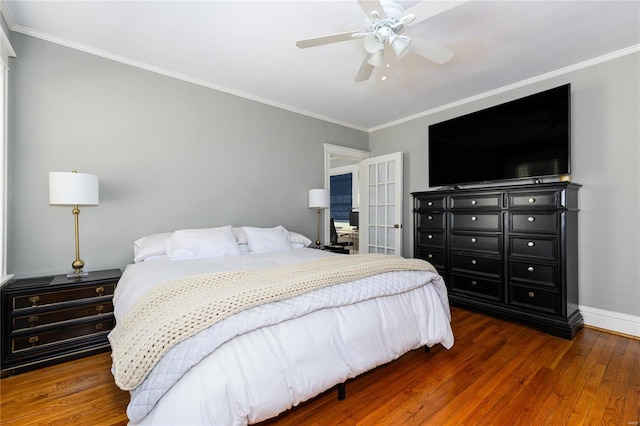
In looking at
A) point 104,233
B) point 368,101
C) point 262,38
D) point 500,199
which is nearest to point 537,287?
point 500,199

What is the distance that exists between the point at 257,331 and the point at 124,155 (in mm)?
2423

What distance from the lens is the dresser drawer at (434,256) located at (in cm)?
357

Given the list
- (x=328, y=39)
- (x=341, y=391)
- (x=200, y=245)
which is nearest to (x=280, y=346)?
(x=341, y=391)

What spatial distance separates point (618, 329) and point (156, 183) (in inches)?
183

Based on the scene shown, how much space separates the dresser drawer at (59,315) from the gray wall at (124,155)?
0.51 m

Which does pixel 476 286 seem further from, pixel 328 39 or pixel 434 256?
pixel 328 39

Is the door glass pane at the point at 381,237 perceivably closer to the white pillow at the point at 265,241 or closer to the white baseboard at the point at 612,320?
the white pillow at the point at 265,241

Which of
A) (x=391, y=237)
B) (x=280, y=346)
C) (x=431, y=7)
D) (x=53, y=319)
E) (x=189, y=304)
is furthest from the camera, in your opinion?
(x=391, y=237)

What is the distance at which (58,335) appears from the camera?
2.15 meters

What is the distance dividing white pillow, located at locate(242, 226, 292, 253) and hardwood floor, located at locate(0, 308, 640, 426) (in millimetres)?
1480

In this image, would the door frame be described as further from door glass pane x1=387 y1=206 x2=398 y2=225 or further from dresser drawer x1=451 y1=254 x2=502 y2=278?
dresser drawer x1=451 y1=254 x2=502 y2=278

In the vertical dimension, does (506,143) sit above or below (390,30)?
below

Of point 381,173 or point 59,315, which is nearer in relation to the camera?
point 59,315

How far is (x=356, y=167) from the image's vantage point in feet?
21.9
